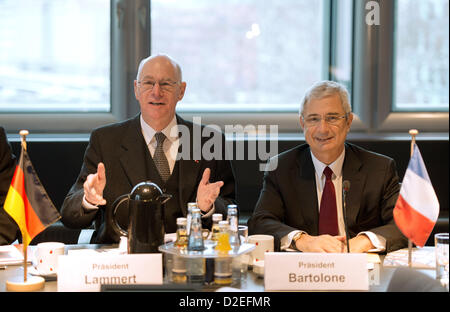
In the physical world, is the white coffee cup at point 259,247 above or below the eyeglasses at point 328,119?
below

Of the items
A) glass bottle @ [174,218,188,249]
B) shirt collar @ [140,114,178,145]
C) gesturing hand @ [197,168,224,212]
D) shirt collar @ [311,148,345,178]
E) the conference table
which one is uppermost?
shirt collar @ [140,114,178,145]

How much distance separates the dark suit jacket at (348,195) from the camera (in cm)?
276

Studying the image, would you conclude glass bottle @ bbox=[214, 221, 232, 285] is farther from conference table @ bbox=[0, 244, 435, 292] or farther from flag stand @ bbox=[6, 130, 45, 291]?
flag stand @ bbox=[6, 130, 45, 291]

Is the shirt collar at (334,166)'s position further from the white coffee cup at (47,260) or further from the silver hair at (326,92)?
the white coffee cup at (47,260)

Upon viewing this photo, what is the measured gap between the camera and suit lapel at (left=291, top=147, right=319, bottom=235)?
2.79m

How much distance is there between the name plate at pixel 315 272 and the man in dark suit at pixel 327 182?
2.63ft

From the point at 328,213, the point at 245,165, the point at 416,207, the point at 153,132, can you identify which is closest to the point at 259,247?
the point at 416,207

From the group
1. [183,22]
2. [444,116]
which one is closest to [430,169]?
[444,116]

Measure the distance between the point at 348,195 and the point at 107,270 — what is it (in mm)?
1322

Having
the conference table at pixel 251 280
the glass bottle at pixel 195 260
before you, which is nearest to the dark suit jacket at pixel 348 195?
the conference table at pixel 251 280

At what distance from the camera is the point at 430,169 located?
4137 millimetres

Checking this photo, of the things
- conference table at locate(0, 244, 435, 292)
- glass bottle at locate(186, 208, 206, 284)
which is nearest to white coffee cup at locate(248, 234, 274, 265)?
conference table at locate(0, 244, 435, 292)

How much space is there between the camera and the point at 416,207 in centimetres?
204

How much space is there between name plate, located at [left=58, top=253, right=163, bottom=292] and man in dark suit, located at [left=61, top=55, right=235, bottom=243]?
994mm
